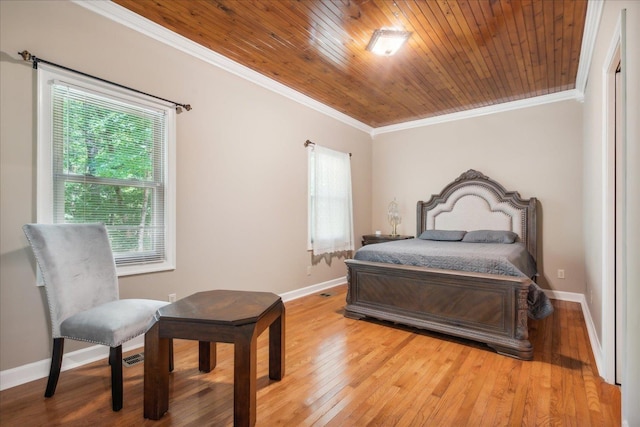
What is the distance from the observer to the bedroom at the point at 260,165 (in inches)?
78.6

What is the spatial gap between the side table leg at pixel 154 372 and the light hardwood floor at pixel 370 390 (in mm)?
69

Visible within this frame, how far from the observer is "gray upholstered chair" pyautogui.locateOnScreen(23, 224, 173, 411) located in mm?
1750

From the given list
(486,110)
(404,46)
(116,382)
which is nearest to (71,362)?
(116,382)

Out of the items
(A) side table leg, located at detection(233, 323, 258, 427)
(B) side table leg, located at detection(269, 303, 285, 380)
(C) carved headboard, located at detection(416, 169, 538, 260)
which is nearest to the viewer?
(A) side table leg, located at detection(233, 323, 258, 427)

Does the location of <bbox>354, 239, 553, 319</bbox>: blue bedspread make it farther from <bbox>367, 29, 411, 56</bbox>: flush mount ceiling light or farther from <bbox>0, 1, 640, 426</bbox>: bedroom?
<bbox>367, 29, 411, 56</bbox>: flush mount ceiling light

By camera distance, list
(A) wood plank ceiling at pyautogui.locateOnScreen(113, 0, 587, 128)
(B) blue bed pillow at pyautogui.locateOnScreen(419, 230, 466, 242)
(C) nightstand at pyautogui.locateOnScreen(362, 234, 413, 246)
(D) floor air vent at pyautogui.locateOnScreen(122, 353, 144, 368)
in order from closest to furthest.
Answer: (D) floor air vent at pyautogui.locateOnScreen(122, 353, 144, 368) < (A) wood plank ceiling at pyautogui.locateOnScreen(113, 0, 587, 128) < (B) blue bed pillow at pyautogui.locateOnScreen(419, 230, 466, 242) < (C) nightstand at pyautogui.locateOnScreen(362, 234, 413, 246)

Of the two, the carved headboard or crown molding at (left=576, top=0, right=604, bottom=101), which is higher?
crown molding at (left=576, top=0, right=604, bottom=101)

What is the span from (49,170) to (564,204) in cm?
535

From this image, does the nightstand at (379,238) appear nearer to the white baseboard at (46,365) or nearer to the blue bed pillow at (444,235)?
the blue bed pillow at (444,235)

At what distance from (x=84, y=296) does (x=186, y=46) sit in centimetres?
228

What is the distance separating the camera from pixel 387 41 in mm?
2762

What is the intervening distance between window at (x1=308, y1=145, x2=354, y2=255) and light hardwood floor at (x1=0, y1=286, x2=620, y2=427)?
189cm

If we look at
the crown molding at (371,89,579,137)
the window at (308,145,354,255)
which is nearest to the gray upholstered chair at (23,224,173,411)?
the window at (308,145,354,255)

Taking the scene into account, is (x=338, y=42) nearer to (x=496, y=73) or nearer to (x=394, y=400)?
(x=496, y=73)
